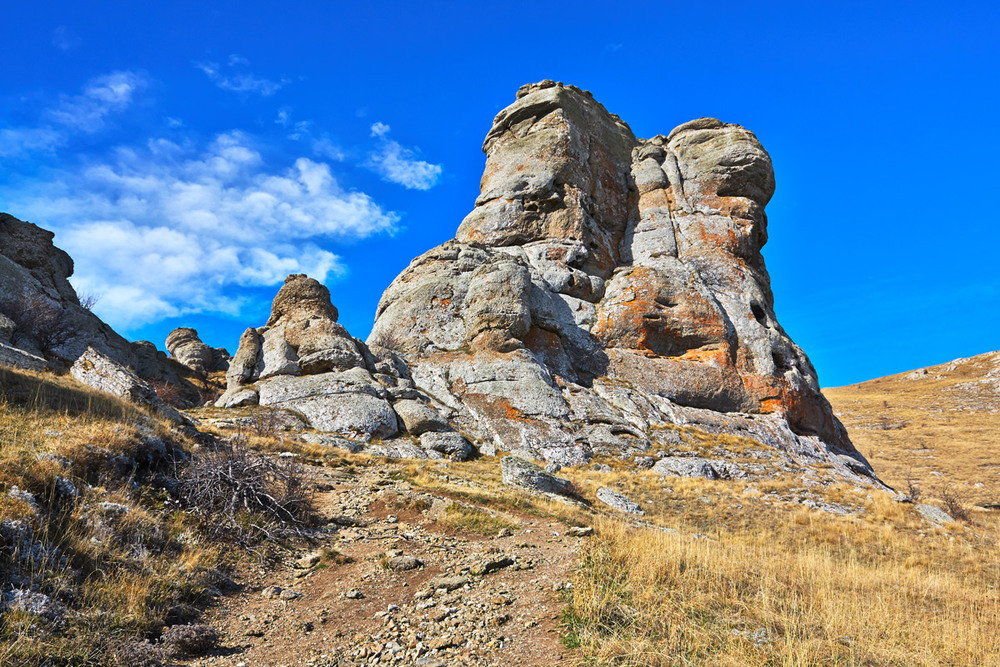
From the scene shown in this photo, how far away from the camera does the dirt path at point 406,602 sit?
639 centimetres

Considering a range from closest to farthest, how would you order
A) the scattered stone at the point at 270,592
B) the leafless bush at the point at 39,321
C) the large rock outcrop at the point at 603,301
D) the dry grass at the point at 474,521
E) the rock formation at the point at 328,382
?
the scattered stone at the point at 270,592 → the dry grass at the point at 474,521 → the rock formation at the point at 328,382 → the leafless bush at the point at 39,321 → the large rock outcrop at the point at 603,301

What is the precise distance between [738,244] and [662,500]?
29178mm

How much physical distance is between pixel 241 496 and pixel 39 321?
26.0 m

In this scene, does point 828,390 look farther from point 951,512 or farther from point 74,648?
point 74,648

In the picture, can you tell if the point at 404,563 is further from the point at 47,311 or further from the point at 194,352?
the point at 194,352

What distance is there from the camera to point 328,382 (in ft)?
86.9

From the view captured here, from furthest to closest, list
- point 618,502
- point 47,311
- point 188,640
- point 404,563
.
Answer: point 47,311 < point 618,502 < point 404,563 < point 188,640

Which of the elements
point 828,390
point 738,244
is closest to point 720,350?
point 738,244

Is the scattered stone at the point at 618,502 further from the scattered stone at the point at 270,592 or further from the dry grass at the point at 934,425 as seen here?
the dry grass at the point at 934,425

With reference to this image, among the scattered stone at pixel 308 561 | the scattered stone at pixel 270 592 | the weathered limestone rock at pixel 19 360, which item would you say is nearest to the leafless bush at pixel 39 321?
the weathered limestone rock at pixel 19 360

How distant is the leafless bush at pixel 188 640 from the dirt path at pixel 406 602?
0.18 m

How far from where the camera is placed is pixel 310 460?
17.2 meters

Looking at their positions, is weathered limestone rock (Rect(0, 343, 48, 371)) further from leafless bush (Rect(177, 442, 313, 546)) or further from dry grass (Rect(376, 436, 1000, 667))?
dry grass (Rect(376, 436, 1000, 667))

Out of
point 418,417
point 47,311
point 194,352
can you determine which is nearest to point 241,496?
point 418,417
